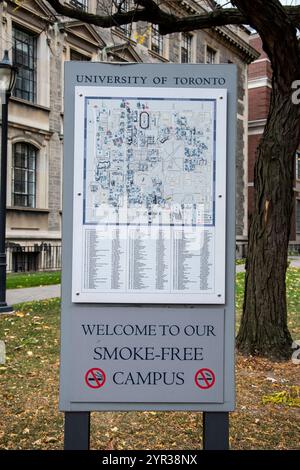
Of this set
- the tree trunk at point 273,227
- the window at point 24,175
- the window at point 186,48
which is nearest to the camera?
the tree trunk at point 273,227

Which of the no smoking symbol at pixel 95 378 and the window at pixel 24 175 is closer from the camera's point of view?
the no smoking symbol at pixel 95 378

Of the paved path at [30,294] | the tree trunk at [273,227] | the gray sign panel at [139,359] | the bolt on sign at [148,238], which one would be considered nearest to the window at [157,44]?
the paved path at [30,294]

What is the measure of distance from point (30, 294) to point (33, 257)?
25.3 feet

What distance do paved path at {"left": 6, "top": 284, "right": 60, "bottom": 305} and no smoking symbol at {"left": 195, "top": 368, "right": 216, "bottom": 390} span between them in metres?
8.20

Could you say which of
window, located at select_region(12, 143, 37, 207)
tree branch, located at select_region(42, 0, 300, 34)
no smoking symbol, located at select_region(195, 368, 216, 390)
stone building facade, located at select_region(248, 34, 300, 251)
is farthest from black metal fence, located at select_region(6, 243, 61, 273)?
stone building facade, located at select_region(248, 34, 300, 251)

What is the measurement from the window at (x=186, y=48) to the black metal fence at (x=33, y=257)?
15.2 m

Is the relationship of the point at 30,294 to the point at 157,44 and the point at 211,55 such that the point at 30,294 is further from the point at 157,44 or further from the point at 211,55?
the point at 211,55

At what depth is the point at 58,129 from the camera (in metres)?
21.3

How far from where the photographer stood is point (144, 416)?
454 cm

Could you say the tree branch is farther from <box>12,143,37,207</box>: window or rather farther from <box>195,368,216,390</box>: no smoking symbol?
<box>12,143,37,207</box>: window

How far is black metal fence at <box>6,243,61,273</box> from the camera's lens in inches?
720

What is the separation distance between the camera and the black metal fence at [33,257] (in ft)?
60.0

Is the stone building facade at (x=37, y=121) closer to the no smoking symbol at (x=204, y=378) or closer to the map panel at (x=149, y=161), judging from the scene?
the map panel at (x=149, y=161)

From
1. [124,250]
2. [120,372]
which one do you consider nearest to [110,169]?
[124,250]
